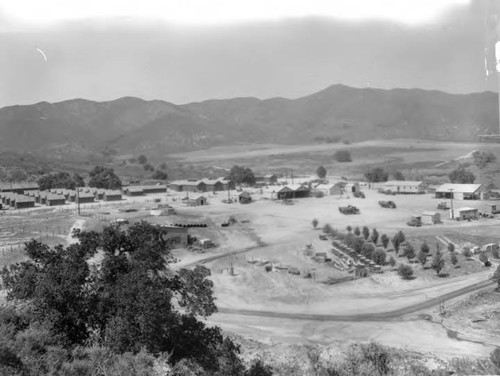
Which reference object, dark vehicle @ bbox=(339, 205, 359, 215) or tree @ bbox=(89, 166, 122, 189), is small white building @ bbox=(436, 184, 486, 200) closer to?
dark vehicle @ bbox=(339, 205, 359, 215)

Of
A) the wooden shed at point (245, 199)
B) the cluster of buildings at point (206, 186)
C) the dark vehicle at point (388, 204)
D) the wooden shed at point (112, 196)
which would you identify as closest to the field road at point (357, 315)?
the dark vehicle at point (388, 204)

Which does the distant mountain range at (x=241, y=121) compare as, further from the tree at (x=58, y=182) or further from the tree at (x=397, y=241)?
the tree at (x=397, y=241)

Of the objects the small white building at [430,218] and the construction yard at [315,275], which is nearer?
the construction yard at [315,275]

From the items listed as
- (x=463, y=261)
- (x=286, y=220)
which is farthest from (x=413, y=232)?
(x=286, y=220)

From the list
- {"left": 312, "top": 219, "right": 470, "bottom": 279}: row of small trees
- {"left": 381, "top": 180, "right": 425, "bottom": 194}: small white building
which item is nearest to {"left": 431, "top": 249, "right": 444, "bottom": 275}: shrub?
{"left": 312, "top": 219, "right": 470, "bottom": 279}: row of small trees

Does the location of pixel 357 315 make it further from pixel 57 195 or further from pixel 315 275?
pixel 57 195
